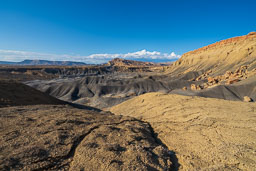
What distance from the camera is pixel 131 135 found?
5.02m

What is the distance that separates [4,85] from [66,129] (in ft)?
41.8

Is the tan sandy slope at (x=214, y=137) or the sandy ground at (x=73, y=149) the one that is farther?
the tan sandy slope at (x=214, y=137)

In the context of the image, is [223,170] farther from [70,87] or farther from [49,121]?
[70,87]

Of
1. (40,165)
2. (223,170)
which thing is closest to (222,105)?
(223,170)

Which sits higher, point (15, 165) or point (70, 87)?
point (15, 165)

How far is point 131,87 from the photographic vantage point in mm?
35688

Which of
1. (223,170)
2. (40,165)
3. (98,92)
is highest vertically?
(40,165)

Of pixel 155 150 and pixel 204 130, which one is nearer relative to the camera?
pixel 155 150

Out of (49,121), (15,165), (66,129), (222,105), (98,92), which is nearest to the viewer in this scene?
(15,165)

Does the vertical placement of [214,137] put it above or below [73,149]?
below

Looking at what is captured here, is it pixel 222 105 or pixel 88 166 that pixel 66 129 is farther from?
pixel 222 105

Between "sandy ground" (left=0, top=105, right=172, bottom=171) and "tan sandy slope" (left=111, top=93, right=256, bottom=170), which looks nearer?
"sandy ground" (left=0, top=105, right=172, bottom=171)

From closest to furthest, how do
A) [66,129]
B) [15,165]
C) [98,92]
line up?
1. [15,165]
2. [66,129]
3. [98,92]

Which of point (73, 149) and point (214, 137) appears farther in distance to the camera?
point (214, 137)
